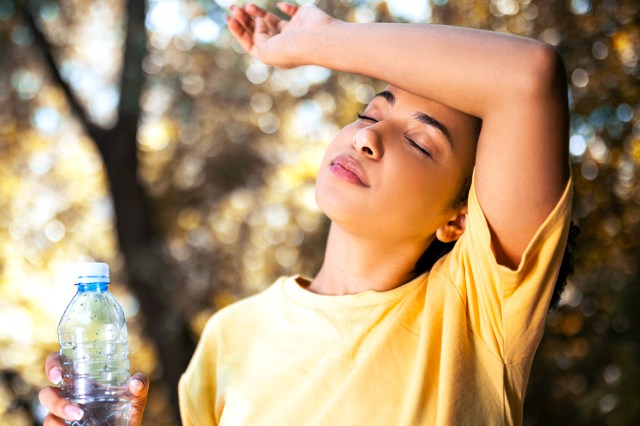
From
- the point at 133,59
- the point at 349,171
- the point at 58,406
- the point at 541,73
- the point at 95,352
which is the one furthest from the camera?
the point at 133,59

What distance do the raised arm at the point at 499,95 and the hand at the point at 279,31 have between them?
12 centimetres

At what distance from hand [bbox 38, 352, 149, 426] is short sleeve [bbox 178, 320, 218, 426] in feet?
0.74

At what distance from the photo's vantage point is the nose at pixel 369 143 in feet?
6.02

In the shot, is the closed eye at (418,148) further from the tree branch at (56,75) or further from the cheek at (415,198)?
the tree branch at (56,75)

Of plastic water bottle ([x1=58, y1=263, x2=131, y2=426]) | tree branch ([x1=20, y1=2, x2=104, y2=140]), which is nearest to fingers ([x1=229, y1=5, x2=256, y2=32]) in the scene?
plastic water bottle ([x1=58, y1=263, x2=131, y2=426])

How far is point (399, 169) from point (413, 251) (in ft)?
0.80

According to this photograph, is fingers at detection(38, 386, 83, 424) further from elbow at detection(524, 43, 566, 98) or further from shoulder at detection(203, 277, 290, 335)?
elbow at detection(524, 43, 566, 98)

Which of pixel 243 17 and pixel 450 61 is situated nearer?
pixel 450 61

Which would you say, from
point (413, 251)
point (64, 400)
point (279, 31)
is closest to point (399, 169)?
point (413, 251)

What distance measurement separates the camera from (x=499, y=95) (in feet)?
5.31

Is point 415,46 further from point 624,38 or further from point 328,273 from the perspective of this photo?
point 624,38

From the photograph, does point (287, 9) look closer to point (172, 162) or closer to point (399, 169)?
point (399, 169)

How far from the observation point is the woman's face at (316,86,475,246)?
1.86 metres

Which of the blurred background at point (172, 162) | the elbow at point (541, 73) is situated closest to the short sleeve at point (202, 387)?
the elbow at point (541, 73)
